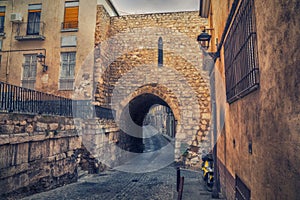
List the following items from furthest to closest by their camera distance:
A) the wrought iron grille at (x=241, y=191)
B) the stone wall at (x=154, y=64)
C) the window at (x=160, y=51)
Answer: the window at (x=160, y=51) → the stone wall at (x=154, y=64) → the wrought iron grille at (x=241, y=191)

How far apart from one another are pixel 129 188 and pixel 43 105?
392 centimetres

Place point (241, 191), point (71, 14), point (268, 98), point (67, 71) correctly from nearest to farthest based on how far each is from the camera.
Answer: point (268, 98) → point (241, 191) → point (67, 71) → point (71, 14)

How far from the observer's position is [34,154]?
600cm

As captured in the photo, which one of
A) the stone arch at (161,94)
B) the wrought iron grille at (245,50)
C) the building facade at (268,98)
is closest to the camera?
the building facade at (268,98)

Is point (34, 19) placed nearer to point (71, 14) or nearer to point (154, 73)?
point (71, 14)

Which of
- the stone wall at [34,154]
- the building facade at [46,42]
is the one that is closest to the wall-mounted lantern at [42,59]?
the building facade at [46,42]

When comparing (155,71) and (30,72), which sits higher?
(155,71)

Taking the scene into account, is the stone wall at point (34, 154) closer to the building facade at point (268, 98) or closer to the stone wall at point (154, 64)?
the stone wall at point (154, 64)

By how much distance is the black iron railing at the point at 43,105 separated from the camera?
573 cm

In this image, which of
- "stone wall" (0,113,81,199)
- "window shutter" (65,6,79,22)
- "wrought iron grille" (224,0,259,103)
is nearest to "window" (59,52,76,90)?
"window shutter" (65,6,79,22)

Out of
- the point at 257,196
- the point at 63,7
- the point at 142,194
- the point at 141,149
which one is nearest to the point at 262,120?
the point at 257,196

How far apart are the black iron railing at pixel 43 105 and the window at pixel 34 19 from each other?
197 inches

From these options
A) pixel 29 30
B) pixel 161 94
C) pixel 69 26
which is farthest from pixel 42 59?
pixel 161 94

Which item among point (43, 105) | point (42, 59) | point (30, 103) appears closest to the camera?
point (30, 103)
